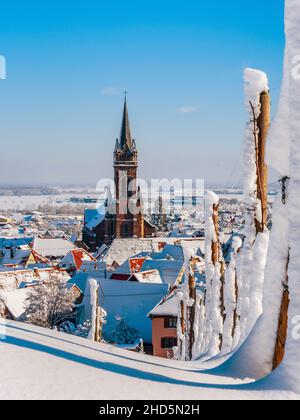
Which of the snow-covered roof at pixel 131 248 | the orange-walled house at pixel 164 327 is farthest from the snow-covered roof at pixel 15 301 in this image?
the snow-covered roof at pixel 131 248

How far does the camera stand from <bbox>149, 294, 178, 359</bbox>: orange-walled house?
29.2 m

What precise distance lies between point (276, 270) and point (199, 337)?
35.4 ft

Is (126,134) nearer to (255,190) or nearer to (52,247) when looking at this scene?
(52,247)

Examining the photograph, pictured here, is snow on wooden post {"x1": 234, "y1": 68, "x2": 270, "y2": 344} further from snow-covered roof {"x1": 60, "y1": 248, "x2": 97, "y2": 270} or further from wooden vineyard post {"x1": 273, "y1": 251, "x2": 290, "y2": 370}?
snow-covered roof {"x1": 60, "y1": 248, "x2": 97, "y2": 270}

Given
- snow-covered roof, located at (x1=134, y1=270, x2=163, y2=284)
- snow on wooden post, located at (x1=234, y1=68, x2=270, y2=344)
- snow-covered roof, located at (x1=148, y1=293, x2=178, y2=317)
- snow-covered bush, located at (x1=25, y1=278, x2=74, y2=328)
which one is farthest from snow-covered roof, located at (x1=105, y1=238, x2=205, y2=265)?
snow on wooden post, located at (x1=234, y1=68, x2=270, y2=344)

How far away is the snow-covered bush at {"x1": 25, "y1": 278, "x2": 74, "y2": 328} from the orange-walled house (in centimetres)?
563

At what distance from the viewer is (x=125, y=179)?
73.9 meters

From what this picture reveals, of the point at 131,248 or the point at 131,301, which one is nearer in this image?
the point at 131,301

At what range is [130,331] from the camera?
30109 millimetres

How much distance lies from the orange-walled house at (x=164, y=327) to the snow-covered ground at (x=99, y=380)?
23523 mm

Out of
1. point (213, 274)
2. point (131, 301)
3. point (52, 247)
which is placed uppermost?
point (213, 274)

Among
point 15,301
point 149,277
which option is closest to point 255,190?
point 15,301

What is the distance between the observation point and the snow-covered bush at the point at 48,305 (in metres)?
30.0

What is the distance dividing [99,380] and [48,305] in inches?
1063
